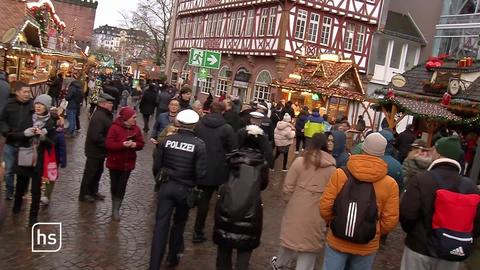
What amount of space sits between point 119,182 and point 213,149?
1528mm

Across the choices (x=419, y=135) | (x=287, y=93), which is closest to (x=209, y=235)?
(x=419, y=135)

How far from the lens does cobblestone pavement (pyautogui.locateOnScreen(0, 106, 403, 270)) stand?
525 centimetres

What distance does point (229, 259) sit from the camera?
15.9 ft

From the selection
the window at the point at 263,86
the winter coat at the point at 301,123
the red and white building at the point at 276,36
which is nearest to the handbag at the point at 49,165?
the winter coat at the point at 301,123

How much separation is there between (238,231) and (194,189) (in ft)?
2.43

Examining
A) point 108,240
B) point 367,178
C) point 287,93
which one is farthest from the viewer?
point 287,93

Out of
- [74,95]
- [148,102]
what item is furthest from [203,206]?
[148,102]

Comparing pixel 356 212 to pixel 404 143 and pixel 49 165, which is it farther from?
pixel 404 143

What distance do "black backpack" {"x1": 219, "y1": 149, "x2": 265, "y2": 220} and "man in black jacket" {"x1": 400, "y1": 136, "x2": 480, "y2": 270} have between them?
134 centimetres

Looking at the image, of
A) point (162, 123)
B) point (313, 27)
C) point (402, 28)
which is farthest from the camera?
point (402, 28)

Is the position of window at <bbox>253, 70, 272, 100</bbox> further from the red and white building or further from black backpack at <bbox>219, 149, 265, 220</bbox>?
black backpack at <bbox>219, 149, 265, 220</bbox>

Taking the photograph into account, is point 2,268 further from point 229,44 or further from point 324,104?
point 229,44

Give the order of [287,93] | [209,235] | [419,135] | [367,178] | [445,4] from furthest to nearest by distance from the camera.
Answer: [445,4] → [287,93] → [419,135] → [209,235] → [367,178]

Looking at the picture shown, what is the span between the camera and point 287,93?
2709 cm
